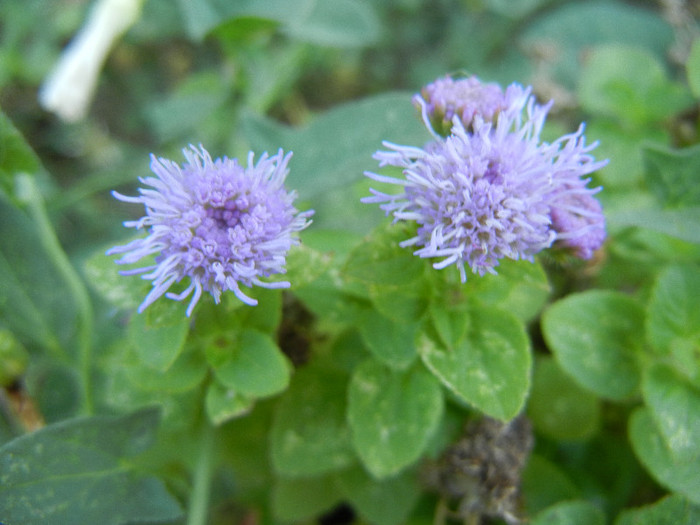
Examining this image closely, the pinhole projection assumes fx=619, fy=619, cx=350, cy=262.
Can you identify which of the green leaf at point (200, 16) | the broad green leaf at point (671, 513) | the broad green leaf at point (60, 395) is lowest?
the broad green leaf at point (60, 395)

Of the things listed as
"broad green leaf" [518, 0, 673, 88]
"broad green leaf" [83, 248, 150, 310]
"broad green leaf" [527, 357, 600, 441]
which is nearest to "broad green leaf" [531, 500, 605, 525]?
"broad green leaf" [527, 357, 600, 441]

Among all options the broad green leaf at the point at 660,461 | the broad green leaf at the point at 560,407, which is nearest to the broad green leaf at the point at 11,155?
the broad green leaf at the point at 560,407

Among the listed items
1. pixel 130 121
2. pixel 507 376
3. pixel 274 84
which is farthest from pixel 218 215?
pixel 130 121

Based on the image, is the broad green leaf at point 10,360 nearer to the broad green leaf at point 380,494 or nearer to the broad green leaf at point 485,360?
the broad green leaf at point 380,494

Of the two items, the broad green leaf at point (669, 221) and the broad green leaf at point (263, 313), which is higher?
the broad green leaf at point (669, 221)

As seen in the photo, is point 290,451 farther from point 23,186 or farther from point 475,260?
point 23,186

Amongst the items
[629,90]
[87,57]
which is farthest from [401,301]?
[87,57]
